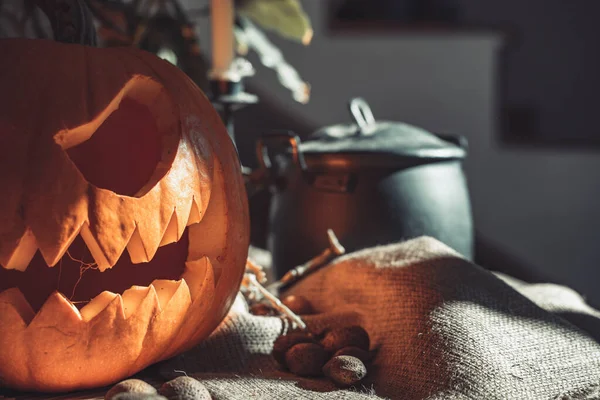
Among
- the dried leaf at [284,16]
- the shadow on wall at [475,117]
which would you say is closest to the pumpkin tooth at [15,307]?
the dried leaf at [284,16]

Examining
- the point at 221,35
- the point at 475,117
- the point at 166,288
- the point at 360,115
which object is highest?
the point at 221,35

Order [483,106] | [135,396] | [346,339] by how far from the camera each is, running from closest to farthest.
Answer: [135,396] → [346,339] → [483,106]

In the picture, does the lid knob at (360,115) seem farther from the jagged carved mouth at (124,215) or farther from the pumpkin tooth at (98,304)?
the pumpkin tooth at (98,304)

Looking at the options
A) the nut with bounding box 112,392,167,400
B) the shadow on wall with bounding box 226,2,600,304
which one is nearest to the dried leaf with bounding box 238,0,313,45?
the nut with bounding box 112,392,167,400

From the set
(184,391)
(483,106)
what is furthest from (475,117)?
(184,391)

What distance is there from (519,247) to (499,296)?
9.05 feet

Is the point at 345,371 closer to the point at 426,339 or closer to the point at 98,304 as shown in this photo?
the point at 426,339

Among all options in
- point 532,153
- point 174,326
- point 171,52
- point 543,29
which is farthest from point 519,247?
point 174,326

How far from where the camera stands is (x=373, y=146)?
1.08 meters

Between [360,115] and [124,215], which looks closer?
[124,215]

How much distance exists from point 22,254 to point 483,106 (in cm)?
307

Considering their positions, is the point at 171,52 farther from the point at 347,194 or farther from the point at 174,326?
the point at 174,326

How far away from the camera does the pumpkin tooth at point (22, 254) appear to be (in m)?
0.62

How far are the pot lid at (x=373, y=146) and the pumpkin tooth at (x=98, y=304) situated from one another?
19.4 inches
